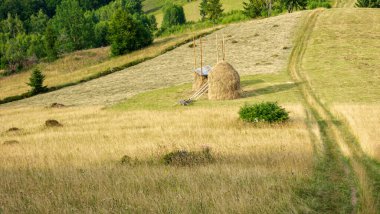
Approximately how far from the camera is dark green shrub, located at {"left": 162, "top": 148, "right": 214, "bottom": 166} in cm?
1321

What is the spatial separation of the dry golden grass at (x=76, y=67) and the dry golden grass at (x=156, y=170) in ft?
116

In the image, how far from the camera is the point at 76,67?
73.4 metres

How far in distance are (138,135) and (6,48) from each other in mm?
115917

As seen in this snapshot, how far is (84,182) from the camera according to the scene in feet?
37.1

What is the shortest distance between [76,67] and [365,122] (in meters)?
62.3

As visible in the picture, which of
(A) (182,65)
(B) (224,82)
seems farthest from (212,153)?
(A) (182,65)

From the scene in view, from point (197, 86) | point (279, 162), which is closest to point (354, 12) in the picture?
point (197, 86)

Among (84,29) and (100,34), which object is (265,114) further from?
(100,34)

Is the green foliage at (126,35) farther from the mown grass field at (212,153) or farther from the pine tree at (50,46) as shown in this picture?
the mown grass field at (212,153)

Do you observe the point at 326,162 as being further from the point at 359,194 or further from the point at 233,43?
the point at 233,43

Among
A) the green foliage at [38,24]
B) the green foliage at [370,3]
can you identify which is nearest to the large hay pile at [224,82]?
the green foliage at [370,3]

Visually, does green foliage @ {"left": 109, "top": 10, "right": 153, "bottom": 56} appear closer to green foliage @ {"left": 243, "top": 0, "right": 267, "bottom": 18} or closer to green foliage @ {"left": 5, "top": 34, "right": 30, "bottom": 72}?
green foliage @ {"left": 5, "top": 34, "right": 30, "bottom": 72}

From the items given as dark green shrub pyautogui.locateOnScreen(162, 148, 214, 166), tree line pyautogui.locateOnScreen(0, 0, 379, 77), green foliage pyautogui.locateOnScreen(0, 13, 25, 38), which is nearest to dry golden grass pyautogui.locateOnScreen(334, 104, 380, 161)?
dark green shrub pyautogui.locateOnScreen(162, 148, 214, 166)

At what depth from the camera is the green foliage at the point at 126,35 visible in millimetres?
78262
